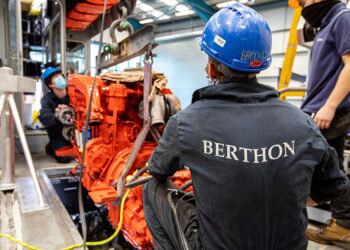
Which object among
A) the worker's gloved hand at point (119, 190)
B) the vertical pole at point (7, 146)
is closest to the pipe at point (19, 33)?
the vertical pole at point (7, 146)

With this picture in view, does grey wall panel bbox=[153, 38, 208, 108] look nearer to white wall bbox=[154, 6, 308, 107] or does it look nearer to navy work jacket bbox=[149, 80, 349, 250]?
white wall bbox=[154, 6, 308, 107]

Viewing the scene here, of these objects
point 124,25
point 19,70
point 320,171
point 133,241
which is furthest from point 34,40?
point 320,171

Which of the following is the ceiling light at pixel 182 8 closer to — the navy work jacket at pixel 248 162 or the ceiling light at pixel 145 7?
the ceiling light at pixel 145 7

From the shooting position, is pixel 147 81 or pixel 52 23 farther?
pixel 52 23

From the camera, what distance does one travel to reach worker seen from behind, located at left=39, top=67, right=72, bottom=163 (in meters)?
3.66

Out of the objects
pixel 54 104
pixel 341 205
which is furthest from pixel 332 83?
pixel 54 104

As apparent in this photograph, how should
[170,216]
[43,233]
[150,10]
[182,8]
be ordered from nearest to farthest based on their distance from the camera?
[170,216], [43,233], [150,10], [182,8]

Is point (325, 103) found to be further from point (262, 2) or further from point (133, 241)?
point (262, 2)

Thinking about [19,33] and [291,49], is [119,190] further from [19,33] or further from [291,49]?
[291,49]

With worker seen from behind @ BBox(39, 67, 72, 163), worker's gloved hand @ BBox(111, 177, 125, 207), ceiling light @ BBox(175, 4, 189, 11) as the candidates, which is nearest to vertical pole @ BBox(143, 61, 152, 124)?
worker's gloved hand @ BBox(111, 177, 125, 207)

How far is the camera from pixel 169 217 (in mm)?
1277

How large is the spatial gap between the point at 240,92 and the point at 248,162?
274 millimetres

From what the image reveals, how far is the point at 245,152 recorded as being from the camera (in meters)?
0.88

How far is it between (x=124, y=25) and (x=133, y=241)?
171 cm
